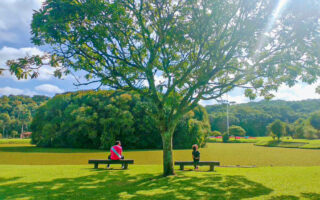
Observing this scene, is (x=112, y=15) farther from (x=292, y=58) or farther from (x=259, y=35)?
(x=292, y=58)

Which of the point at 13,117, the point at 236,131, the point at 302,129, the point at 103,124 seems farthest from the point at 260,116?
the point at 13,117

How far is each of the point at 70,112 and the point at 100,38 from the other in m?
33.8

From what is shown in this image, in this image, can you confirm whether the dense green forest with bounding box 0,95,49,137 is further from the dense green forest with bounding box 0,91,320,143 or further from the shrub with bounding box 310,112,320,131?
the shrub with bounding box 310,112,320,131

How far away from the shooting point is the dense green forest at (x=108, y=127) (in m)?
36.5

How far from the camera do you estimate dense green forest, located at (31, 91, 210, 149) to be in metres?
36.5

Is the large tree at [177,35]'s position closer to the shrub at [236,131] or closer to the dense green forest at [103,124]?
the dense green forest at [103,124]

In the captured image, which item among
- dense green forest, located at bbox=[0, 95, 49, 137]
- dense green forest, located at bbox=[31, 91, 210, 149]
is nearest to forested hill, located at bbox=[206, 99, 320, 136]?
dense green forest, located at bbox=[31, 91, 210, 149]

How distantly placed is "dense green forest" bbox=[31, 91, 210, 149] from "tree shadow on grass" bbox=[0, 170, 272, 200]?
89.7 feet

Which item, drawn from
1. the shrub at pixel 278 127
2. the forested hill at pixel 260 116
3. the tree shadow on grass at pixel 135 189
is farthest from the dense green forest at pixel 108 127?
the forested hill at pixel 260 116

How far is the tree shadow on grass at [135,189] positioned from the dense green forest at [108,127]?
27.3 m

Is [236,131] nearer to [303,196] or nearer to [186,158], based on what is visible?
[186,158]

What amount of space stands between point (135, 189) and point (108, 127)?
3005cm

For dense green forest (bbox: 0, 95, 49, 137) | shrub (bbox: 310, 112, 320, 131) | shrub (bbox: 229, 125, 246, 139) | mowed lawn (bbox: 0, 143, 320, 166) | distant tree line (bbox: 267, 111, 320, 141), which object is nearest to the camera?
mowed lawn (bbox: 0, 143, 320, 166)

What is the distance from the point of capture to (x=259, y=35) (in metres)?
8.42
